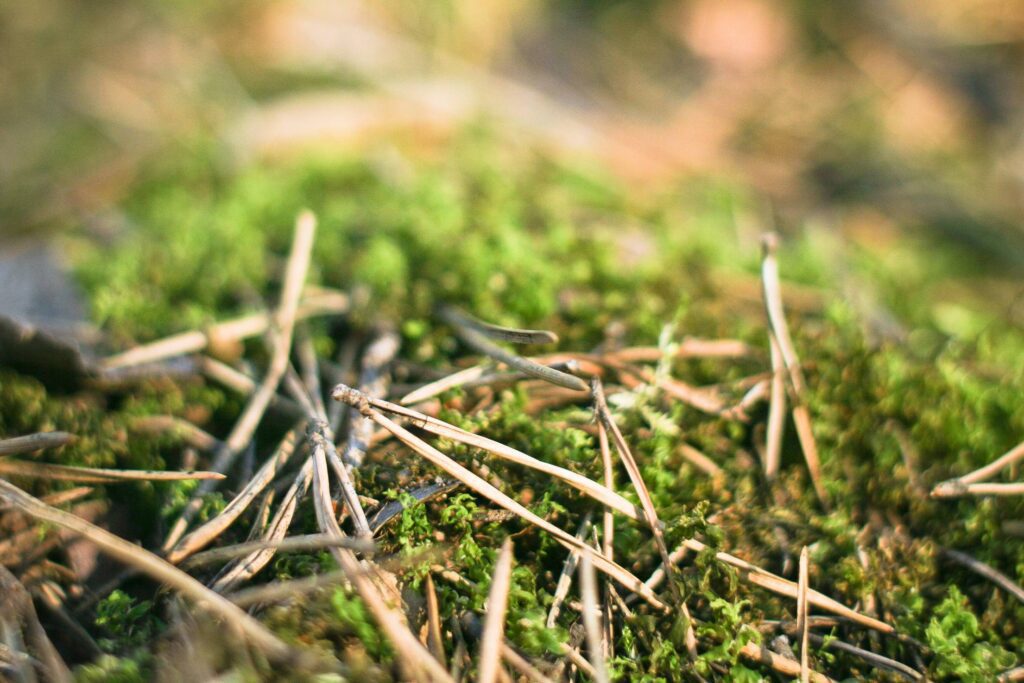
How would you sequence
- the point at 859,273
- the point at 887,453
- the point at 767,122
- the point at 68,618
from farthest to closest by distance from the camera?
1. the point at 767,122
2. the point at 859,273
3. the point at 887,453
4. the point at 68,618

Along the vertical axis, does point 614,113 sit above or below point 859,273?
above

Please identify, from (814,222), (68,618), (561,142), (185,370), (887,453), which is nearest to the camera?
(68,618)

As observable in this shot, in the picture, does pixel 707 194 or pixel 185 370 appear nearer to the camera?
pixel 185 370

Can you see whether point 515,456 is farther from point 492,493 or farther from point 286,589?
point 286,589

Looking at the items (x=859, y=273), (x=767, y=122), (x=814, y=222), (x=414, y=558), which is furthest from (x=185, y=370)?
(x=767, y=122)

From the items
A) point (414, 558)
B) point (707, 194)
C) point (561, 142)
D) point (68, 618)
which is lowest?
point (68, 618)

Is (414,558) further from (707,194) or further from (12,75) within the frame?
(12,75)

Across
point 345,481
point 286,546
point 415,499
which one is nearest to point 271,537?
point 286,546

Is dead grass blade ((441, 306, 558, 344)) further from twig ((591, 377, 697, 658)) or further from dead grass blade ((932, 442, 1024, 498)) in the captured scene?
dead grass blade ((932, 442, 1024, 498))
